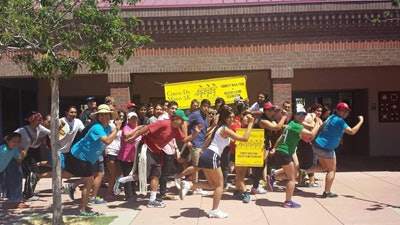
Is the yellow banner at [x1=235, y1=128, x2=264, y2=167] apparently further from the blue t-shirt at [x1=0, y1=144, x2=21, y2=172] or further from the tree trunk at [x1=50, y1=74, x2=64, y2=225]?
the blue t-shirt at [x1=0, y1=144, x2=21, y2=172]

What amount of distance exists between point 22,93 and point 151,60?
5732 mm

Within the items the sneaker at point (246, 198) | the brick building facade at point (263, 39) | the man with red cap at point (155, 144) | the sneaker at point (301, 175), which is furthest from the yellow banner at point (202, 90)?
the sneaker at point (246, 198)

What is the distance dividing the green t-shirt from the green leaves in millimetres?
2844

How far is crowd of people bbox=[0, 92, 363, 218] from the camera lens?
6.46 metres

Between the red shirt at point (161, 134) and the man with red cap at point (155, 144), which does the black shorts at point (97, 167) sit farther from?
the red shirt at point (161, 134)

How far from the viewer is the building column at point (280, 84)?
10.3m

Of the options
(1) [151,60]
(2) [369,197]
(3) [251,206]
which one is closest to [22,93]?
(1) [151,60]

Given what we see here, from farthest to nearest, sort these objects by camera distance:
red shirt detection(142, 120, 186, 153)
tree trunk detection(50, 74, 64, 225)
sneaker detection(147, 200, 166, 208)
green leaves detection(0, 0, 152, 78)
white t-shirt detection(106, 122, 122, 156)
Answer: white t-shirt detection(106, 122, 122, 156) → sneaker detection(147, 200, 166, 208) → red shirt detection(142, 120, 186, 153) → tree trunk detection(50, 74, 64, 225) → green leaves detection(0, 0, 152, 78)

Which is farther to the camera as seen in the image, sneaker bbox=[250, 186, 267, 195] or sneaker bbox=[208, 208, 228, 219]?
sneaker bbox=[250, 186, 267, 195]

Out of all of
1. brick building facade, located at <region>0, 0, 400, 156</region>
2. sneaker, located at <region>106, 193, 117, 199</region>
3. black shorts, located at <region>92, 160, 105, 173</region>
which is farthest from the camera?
brick building facade, located at <region>0, 0, 400, 156</region>

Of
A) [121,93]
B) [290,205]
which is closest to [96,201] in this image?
[290,205]

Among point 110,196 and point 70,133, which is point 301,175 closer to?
point 110,196

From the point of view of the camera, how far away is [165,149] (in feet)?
25.0

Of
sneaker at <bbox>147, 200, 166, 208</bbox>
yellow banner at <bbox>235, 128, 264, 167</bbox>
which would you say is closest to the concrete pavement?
sneaker at <bbox>147, 200, 166, 208</bbox>
